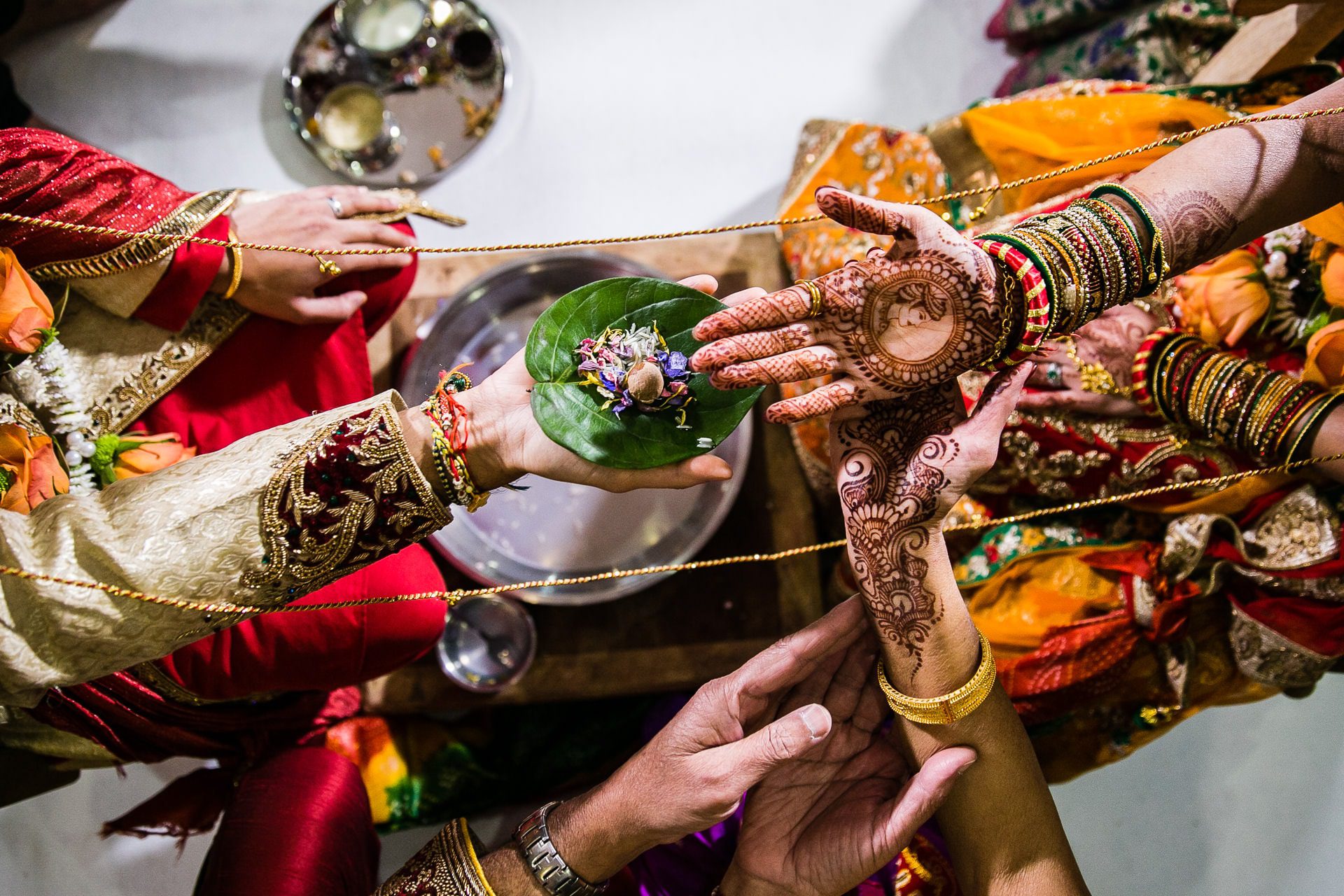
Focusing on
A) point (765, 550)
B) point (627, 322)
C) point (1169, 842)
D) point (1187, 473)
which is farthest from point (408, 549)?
point (1169, 842)

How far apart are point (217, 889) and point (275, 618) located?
45 cm

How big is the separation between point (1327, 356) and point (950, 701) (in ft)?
2.42

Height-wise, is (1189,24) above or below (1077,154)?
above

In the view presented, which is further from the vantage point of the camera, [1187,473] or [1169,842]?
[1169,842]

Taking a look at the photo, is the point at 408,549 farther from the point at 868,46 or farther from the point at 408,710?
the point at 868,46

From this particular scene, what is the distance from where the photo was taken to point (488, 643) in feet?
5.65

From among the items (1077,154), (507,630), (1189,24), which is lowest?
(507,630)

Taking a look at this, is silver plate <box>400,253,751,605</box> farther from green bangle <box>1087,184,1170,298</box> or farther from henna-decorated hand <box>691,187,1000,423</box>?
green bangle <box>1087,184,1170,298</box>

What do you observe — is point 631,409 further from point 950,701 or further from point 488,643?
point 488,643

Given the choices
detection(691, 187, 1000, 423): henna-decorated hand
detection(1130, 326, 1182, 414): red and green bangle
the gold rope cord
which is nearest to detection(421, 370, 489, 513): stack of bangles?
the gold rope cord

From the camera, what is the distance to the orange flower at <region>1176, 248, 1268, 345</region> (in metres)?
1.38

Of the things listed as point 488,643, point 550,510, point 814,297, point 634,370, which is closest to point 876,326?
point 814,297

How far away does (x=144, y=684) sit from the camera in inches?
52.4

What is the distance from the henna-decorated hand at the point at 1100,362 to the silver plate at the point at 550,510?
1.69 ft
